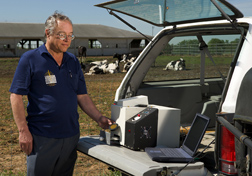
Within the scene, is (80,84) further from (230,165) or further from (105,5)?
(230,165)

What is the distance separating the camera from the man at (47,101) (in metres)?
2.88

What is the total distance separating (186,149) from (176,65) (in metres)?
2.53

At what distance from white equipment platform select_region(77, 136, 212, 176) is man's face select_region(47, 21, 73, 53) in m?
0.92

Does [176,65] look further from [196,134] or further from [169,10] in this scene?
[196,134]

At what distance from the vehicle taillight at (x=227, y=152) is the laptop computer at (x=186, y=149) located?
320mm

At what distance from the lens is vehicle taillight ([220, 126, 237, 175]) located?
263cm

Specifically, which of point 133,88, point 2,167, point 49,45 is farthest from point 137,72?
point 2,167

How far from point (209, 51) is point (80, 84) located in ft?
7.39

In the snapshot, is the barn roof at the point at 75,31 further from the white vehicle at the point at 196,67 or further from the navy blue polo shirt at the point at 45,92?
the navy blue polo shirt at the point at 45,92

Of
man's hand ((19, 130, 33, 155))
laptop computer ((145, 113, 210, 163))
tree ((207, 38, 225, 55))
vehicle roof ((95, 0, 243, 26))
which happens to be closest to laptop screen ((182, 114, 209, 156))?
laptop computer ((145, 113, 210, 163))

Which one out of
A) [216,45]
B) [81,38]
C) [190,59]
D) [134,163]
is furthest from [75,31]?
[134,163]

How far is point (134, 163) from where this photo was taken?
9.27 ft

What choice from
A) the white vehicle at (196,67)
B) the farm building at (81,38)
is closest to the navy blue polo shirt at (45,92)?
the white vehicle at (196,67)

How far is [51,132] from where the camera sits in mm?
2996
